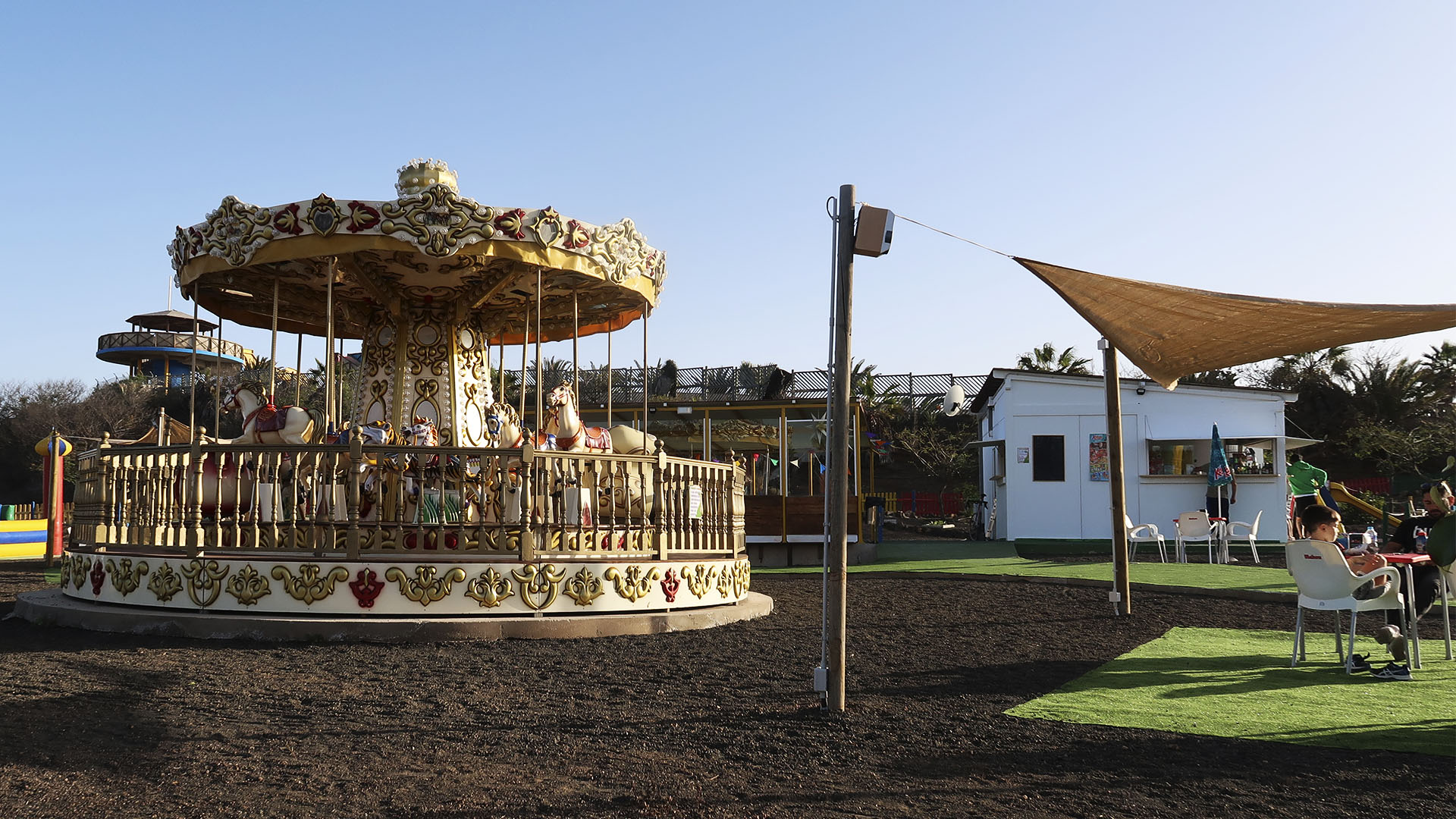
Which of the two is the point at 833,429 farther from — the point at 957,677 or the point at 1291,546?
the point at 1291,546

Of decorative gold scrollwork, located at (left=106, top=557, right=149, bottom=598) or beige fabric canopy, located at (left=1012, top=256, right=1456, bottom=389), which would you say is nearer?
beige fabric canopy, located at (left=1012, top=256, right=1456, bottom=389)

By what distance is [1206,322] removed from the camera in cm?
Answer: 652

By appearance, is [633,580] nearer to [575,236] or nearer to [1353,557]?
[575,236]

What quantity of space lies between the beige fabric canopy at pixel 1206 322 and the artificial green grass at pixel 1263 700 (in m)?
1.95

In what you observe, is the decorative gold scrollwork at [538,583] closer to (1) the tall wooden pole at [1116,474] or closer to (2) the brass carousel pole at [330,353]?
(2) the brass carousel pole at [330,353]

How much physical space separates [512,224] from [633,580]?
11.0 ft

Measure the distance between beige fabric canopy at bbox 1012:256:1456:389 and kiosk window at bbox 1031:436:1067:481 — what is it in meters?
16.1

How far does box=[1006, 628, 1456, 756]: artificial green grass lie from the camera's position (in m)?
5.03

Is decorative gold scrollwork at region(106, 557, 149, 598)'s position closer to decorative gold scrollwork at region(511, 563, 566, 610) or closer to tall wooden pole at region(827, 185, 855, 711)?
decorative gold scrollwork at region(511, 563, 566, 610)

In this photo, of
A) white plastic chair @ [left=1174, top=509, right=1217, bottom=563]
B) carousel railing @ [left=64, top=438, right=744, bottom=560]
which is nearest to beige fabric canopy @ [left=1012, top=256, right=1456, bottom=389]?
carousel railing @ [left=64, top=438, right=744, bottom=560]

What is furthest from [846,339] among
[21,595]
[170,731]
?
[21,595]

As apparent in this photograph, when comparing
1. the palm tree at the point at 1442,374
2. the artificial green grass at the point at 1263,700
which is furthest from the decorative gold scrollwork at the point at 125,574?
the palm tree at the point at 1442,374

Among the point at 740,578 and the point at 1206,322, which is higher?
the point at 1206,322

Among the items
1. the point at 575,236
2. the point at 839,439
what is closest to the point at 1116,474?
the point at 839,439
